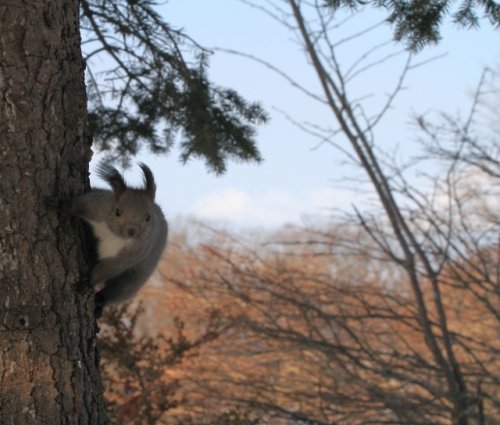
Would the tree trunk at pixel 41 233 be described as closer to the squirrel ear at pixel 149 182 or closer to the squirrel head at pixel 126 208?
the squirrel head at pixel 126 208

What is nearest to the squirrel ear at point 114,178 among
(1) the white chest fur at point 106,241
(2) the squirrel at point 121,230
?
(2) the squirrel at point 121,230

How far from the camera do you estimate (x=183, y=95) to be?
13.1 feet

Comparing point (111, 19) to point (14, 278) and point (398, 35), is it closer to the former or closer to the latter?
point (398, 35)

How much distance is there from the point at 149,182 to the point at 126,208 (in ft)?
0.69

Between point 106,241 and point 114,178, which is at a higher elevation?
point 114,178

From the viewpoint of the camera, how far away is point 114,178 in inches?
101

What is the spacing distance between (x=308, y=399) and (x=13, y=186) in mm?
3894

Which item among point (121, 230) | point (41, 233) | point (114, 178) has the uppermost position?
point (114, 178)

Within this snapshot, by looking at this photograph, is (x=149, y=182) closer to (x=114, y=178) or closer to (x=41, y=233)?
(x=114, y=178)

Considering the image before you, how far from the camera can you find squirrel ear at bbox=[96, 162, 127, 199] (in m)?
2.56

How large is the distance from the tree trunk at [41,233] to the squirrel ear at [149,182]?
1.27 feet

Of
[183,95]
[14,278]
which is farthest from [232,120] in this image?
[14,278]

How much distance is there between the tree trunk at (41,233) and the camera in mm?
2074

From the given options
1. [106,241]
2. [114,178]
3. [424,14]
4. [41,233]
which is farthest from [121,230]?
[424,14]
